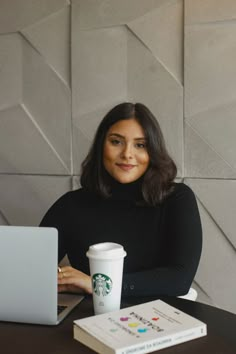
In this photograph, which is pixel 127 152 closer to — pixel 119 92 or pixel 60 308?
pixel 60 308

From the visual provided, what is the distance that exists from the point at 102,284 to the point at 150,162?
81 cm

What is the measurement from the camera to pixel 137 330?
1039mm

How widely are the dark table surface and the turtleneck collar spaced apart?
66cm

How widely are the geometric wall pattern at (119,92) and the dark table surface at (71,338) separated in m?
1.15

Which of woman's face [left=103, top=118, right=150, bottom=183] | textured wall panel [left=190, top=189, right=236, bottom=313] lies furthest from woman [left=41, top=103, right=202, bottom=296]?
textured wall panel [left=190, top=189, right=236, bottom=313]

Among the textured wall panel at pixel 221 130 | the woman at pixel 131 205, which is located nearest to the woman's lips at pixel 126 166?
the woman at pixel 131 205

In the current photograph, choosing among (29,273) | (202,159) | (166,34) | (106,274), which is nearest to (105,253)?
(106,274)

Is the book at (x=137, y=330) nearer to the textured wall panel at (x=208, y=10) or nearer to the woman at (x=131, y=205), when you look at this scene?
the woman at (x=131, y=205)

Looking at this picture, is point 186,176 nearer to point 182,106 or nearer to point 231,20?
point 182,106

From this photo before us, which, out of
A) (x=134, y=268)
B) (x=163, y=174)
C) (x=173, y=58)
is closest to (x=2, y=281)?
(x=134, y=268)

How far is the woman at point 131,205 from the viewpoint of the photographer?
1.77 m

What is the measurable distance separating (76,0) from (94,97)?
1.73 feet

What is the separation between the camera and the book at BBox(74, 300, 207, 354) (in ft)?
3.22

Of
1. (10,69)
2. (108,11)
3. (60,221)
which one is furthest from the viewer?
(10,69)
